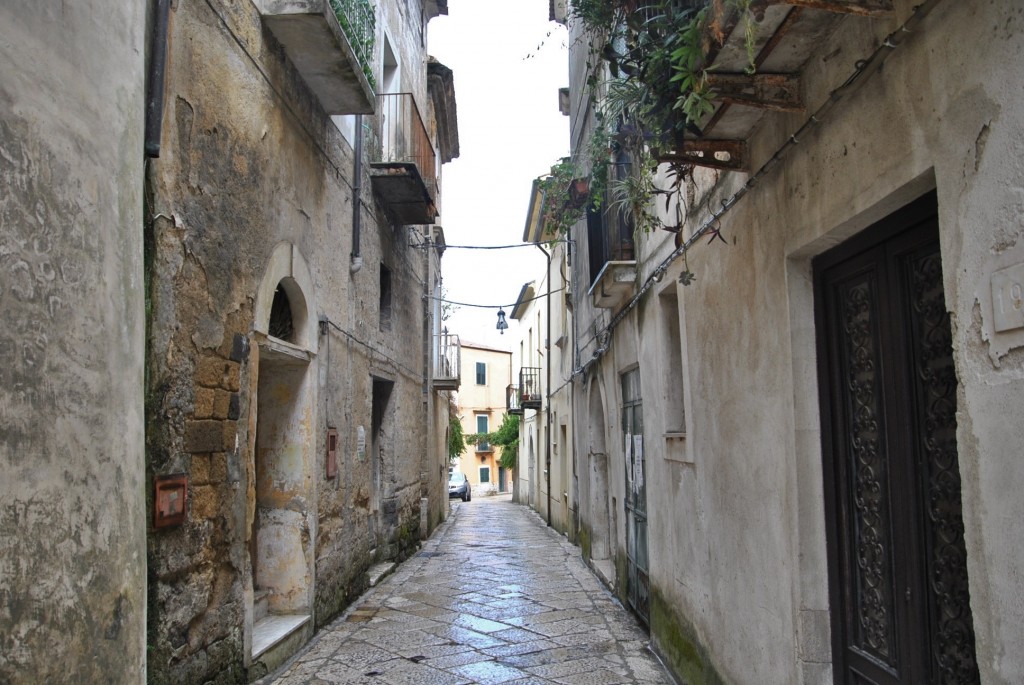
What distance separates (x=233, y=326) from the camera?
4926 mm

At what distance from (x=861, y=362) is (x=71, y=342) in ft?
9.61

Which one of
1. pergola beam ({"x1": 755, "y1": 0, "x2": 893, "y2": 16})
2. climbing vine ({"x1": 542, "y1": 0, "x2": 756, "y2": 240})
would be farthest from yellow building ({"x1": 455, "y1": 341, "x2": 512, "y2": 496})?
pergola beam ({"x1": 755, "y1": 0, "x2": 893, "y2": 16})

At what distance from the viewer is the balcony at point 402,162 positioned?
895cm

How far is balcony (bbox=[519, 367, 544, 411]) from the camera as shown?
2073cm

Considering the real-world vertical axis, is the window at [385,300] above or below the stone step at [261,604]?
above

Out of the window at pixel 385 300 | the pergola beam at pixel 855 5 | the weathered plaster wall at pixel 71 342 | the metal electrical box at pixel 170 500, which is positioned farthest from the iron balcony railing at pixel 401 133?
the pergola beam at pixel 855 5

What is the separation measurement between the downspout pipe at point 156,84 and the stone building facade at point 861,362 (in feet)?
8.40

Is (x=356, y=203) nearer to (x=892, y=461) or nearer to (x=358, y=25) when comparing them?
(x=358, y=25)

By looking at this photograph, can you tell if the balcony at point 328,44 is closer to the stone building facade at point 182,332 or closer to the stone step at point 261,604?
the stone building facade at point 182,332

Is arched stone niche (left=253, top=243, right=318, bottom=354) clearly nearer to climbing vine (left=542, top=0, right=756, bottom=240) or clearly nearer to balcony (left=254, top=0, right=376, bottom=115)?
balcony (left=254, top=0, right=376, bottom=115)

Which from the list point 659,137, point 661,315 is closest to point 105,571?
point 659,137

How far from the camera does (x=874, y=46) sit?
260cm

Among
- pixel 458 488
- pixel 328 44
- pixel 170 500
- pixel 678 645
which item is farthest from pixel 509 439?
→ pixel 170 500

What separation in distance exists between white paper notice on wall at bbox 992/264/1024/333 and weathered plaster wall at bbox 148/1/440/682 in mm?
3522
